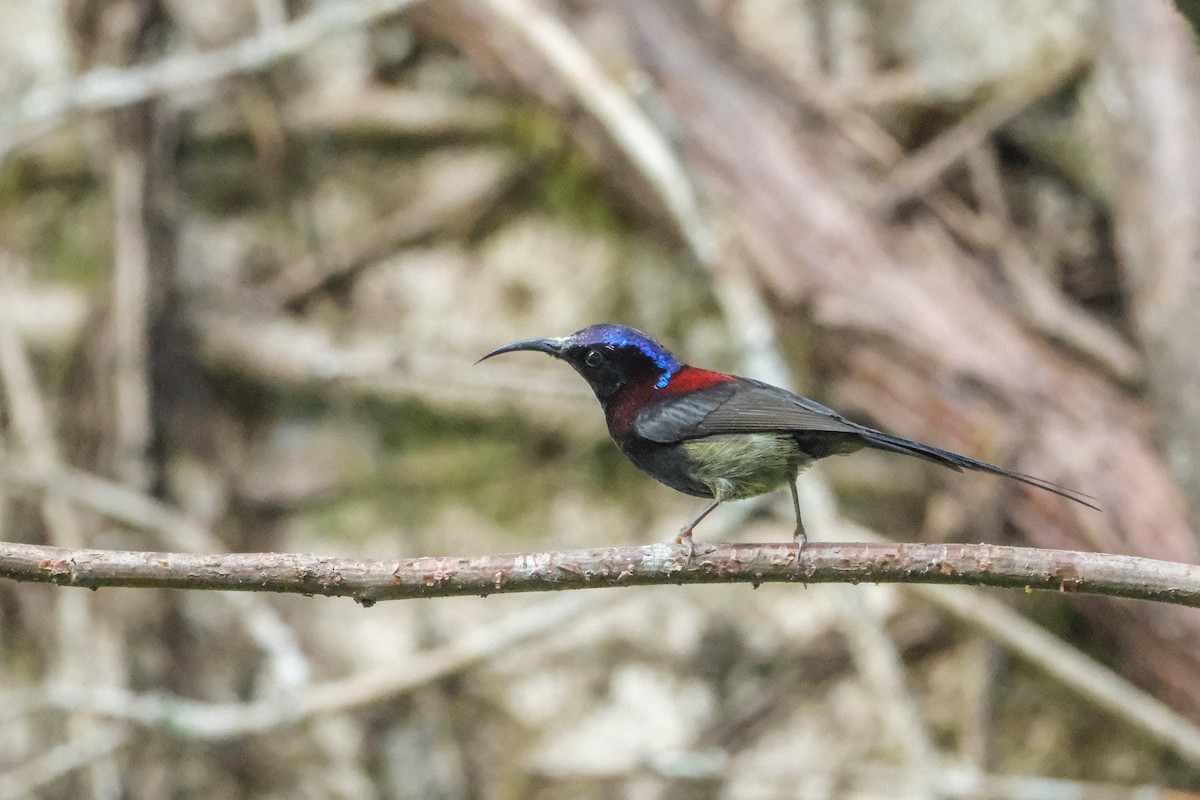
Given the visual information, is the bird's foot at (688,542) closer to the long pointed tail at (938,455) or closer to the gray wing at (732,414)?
the gray wing at (732,414)

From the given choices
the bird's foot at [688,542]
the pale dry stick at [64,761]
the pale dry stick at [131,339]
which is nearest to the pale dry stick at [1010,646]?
the bird's foot at [688,542]

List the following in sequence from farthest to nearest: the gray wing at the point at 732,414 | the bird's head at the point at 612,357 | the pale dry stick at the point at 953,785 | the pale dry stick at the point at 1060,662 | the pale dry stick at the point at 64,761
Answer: the pale dry stick at the point at 64,761 → the pale dry stick at the point at 953,785 → the pale dry stick at the point at 1060,662 → the bird's head at the point at 612,357 → the gray wing at the point at 732,414

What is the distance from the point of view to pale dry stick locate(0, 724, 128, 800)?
4.33m

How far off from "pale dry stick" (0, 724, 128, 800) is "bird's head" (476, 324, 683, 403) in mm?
2774

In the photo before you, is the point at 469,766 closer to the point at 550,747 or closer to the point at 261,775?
the point at 550,747

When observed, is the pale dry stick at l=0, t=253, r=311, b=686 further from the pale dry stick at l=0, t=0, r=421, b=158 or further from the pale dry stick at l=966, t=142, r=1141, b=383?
the pale dry stick at l=966, t=142, r=1141, b=383

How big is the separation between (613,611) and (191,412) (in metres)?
2.09

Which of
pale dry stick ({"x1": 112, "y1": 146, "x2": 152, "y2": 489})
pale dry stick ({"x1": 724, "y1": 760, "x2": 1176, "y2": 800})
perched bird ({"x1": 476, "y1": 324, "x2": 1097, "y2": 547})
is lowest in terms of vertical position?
pale dry stick ({"x1": 724, "y1": 760, "x2": 1176, "y2": 800})

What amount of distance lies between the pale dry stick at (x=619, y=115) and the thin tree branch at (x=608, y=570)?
2.49 metres

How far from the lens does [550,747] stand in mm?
4703

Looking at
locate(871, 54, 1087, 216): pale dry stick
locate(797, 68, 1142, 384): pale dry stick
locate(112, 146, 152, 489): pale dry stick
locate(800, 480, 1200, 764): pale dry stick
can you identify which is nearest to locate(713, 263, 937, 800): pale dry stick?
locate(800, 480, 1200, 764): pale dry stick

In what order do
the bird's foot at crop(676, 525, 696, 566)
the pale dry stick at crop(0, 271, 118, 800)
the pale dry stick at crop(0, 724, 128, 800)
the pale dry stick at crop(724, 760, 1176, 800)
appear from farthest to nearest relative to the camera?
the pale dry stick at crop(0, 271, 118, 800) → the pale dry stick at crop(0, 724, 128, 800) → the pale dry stick at crop(724, 760, 1176, 800) → the bird's foot at crop(676, 525, 696, 566)

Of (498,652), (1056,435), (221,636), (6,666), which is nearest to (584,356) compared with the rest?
(498,652)

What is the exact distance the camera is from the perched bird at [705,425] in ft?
8.06
